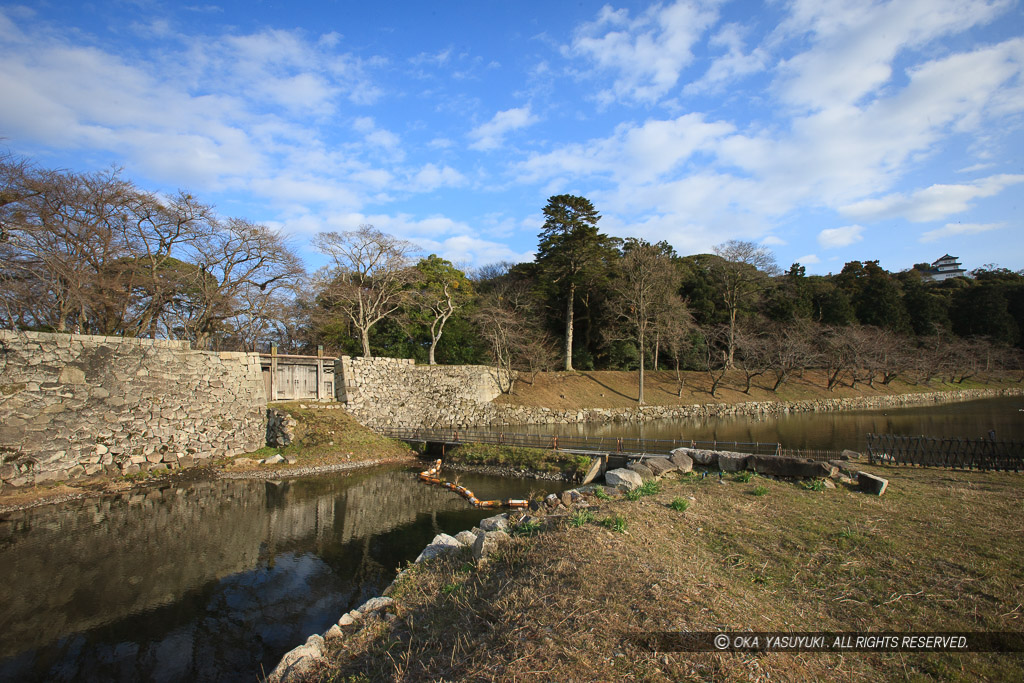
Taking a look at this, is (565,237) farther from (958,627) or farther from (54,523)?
(958,627)

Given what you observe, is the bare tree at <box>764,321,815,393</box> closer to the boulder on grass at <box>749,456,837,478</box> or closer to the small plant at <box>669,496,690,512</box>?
the boulder on grass at <box>749,456,837,478</box>

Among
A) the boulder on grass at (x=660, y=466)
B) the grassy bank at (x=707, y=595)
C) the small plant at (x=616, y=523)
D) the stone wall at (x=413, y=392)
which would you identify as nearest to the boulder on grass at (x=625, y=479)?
the boulder on grass at (x=660, y=466)

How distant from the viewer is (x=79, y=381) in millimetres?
15445

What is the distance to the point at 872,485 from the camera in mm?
8766

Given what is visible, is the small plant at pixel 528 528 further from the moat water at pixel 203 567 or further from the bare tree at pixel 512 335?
the bare tree at pixel 512 335

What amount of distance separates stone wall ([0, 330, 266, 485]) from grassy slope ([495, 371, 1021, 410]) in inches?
671

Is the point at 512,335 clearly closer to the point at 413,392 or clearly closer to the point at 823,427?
the point at 413,392

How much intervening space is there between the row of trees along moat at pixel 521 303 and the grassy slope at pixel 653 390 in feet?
4.14

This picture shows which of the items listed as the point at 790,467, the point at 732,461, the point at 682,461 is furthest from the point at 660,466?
the point at 790,467

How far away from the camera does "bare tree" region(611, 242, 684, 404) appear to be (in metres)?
35.2

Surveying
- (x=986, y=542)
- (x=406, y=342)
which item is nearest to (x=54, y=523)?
(x=986, y=542)

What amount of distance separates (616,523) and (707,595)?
192 cm

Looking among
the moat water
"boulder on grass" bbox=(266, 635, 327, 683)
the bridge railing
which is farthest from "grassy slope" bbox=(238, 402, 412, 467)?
"boulder on grass" bbox=(266, 635, 327, 683)

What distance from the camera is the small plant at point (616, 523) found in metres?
6.19
